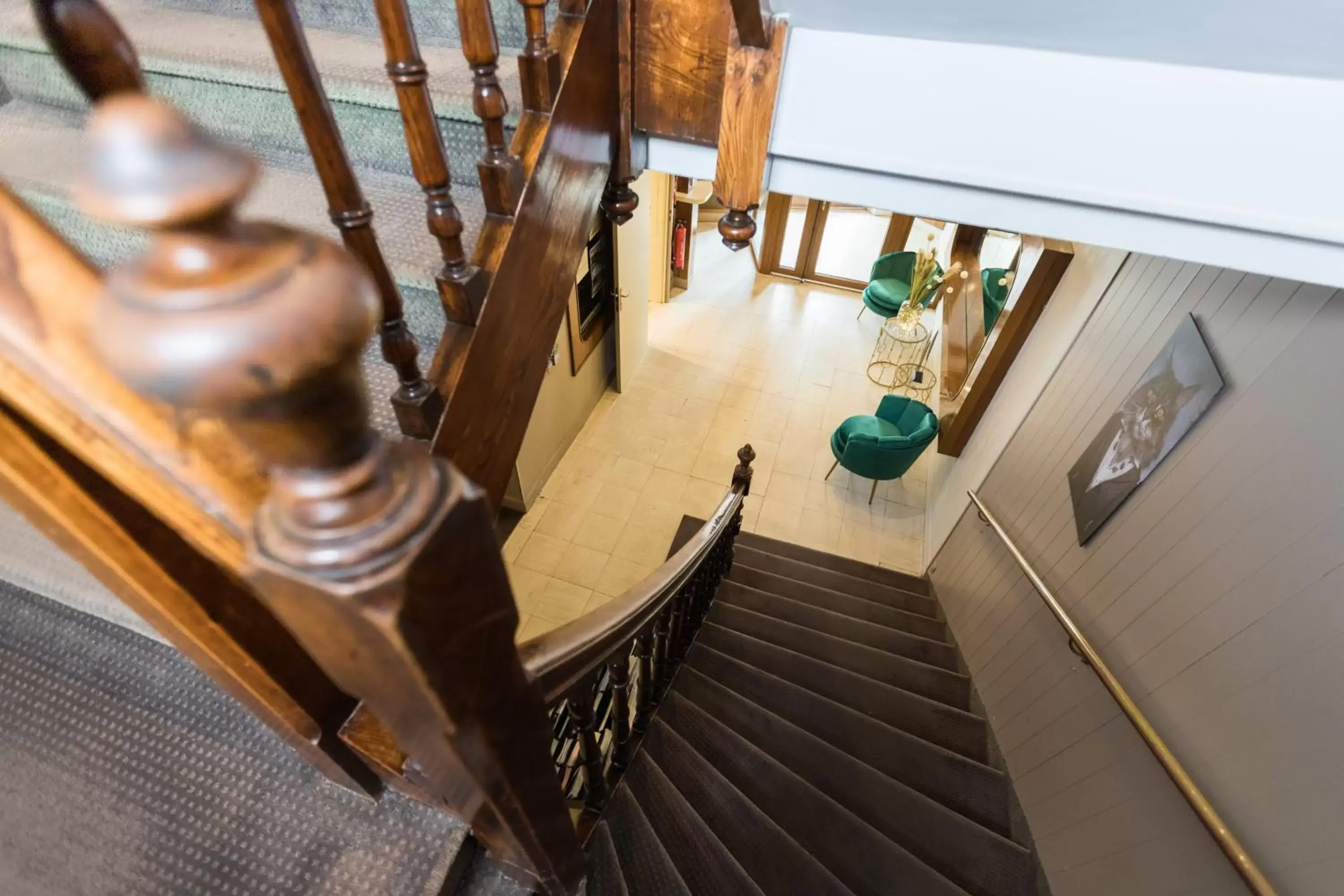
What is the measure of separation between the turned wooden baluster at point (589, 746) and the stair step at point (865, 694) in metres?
1.47

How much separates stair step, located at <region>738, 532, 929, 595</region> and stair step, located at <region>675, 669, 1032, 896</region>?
71.8 inches

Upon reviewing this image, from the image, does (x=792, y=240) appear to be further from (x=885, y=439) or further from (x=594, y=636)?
(x=594, y=636)

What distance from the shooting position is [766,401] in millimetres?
5703

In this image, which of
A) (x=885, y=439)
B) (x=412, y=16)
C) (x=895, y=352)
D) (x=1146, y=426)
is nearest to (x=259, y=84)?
(x=412, y=16)

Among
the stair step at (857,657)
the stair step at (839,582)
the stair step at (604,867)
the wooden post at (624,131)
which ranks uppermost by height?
the wooden post at (624,131)

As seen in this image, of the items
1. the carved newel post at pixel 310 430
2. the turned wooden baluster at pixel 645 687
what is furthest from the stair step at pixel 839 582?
the carved newel post at pixel 310 430

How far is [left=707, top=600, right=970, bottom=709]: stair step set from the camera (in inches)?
123

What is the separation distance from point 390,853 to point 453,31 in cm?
179

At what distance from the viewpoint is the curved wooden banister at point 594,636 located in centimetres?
84

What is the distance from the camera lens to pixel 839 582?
4.08 meters

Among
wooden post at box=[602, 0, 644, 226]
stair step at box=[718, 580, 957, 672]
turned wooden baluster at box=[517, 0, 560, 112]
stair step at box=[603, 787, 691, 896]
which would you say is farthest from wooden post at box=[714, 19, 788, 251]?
stair step at box=[718, 580, 957, 672]

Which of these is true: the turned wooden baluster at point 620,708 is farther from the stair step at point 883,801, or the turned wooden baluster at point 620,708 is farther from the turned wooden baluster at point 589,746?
the stair step at point 883,801

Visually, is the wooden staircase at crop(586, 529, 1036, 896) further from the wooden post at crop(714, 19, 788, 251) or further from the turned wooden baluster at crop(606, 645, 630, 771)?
the wooden post at crop(714, 19, 788, 251)

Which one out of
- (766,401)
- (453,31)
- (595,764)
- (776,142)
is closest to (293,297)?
(595,764)
